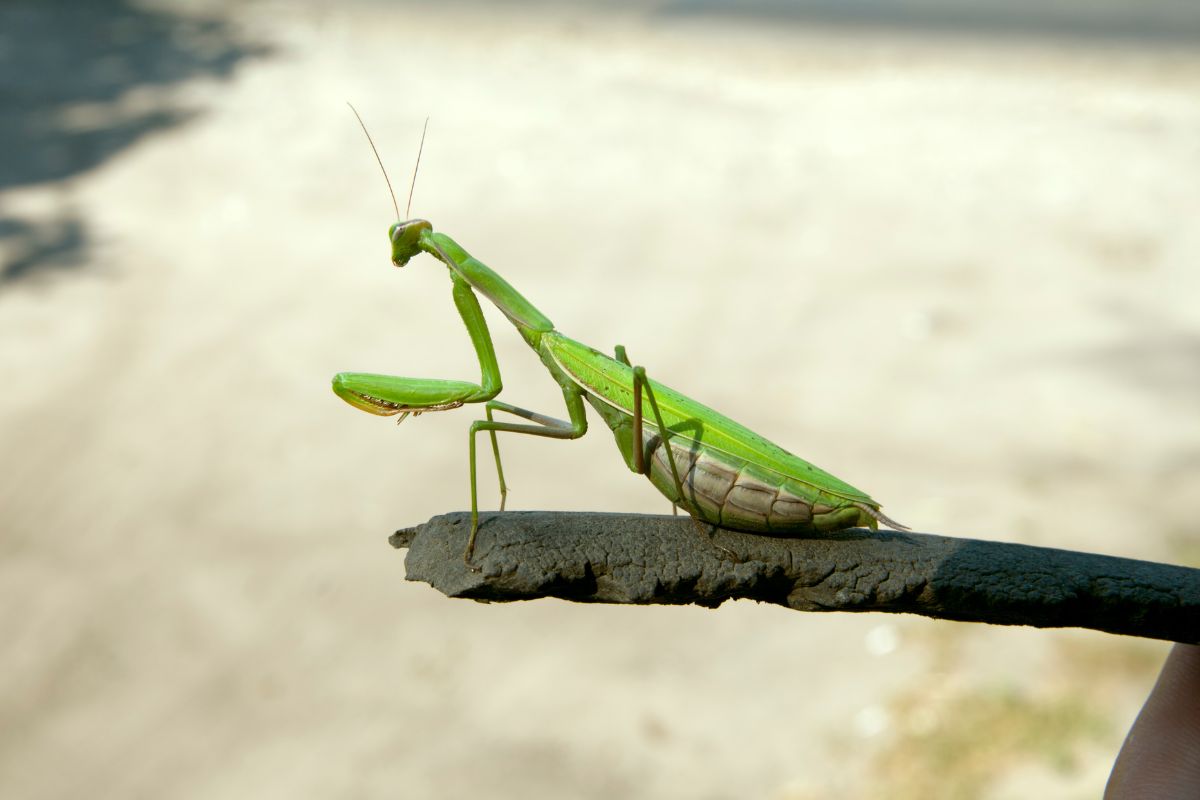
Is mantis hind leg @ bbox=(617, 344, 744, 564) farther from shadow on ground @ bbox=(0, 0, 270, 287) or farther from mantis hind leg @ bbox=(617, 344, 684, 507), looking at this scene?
shadow on ground @ bbox=(0, 0, 270, 287)

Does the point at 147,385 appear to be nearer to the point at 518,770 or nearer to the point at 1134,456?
the point at 518,770

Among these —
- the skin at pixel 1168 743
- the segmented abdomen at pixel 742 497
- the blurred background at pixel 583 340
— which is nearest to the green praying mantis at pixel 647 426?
the segmented abdomen at pixel 742 497

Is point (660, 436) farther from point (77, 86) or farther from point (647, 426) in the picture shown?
point (77, 86)

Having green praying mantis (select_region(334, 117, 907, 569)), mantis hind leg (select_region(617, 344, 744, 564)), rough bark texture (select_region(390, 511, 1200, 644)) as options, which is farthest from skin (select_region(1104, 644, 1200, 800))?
mantis hind leg (select_region(617, 344, 744, 564))

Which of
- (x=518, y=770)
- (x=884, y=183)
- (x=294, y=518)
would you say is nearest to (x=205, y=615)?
(x=294, y=518)

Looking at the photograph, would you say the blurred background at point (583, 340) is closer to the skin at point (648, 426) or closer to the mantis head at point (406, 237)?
the skin at point (648, 426)

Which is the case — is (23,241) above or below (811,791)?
above

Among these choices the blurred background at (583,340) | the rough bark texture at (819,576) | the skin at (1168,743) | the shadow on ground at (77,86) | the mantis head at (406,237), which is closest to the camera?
the rough bark texture at (819,576)
